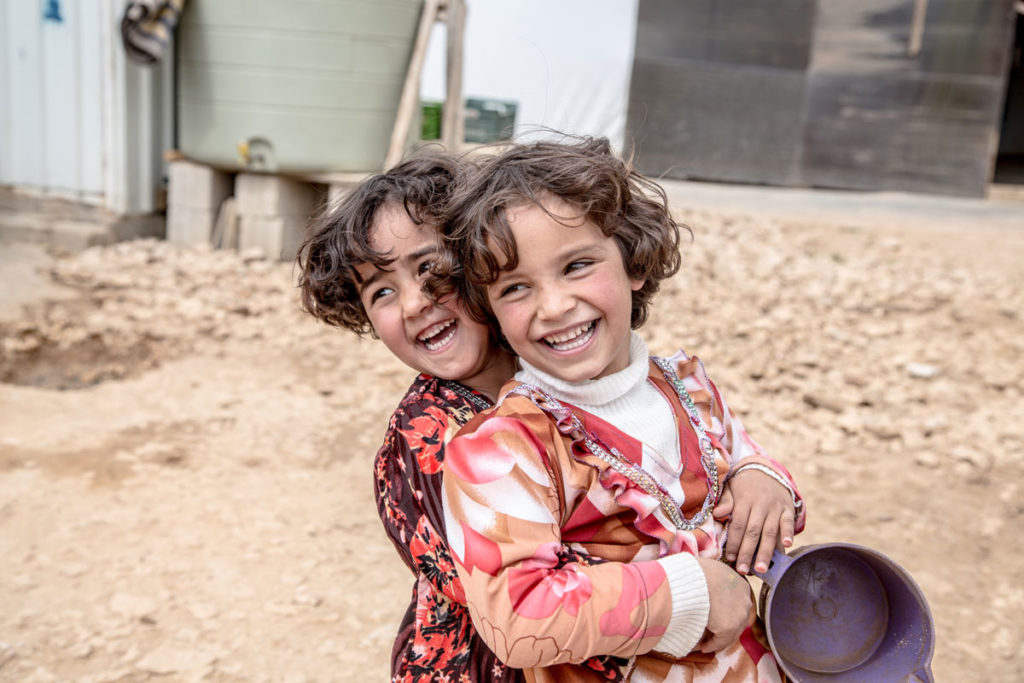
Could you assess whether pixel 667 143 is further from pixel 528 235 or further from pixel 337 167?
pixel 528 235

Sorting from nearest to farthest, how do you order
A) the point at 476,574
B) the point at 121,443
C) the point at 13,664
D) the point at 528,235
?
the point at 476,574, the point at 528,235, the point at 13,664, the point at 121,443

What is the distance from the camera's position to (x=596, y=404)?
140cm

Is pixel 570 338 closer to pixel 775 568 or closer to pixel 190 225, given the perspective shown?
pixel 775 568

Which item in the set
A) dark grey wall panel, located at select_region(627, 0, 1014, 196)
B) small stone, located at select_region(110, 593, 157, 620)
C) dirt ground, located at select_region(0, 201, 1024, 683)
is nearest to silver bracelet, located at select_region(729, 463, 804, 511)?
dirt ground, located at select_region(0, 201, 1024, 683)

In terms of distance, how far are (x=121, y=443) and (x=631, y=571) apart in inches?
114

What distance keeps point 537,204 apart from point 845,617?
0.83 meters

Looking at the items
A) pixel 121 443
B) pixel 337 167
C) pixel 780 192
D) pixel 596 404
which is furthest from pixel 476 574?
pixel 780 192

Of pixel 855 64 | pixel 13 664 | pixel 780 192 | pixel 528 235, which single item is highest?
pixel 855 64

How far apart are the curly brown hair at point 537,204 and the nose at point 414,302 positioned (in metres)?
0.03

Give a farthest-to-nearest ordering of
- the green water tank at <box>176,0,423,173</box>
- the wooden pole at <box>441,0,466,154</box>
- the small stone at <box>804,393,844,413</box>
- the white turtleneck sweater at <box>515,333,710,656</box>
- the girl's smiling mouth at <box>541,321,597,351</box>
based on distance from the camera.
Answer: the wooden pole at <box>441,0,466,154</box> < the green water tank at <box>176,0,423,173</box> < the small stone at <box>804,393,844,413</box> < the girl's smiling mouth at <box>541,321,597,351</box> < the white turtleneck sweater at <box>515,333,710,656</box>

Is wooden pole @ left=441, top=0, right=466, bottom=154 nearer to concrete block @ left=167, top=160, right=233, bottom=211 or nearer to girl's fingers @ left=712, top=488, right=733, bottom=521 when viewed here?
concrete block @ left=167, top=160, right=233, bottom=211

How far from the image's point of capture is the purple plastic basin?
1.39 m

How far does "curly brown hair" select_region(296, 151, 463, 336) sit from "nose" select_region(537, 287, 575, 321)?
231 mm

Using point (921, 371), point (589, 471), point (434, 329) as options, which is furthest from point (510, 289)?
point (921, 371)
